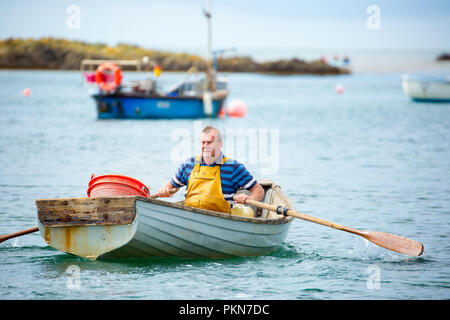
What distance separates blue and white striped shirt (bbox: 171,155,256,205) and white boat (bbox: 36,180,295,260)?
488 millimetres

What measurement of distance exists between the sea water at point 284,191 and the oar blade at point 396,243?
Answer: 8.2 inches

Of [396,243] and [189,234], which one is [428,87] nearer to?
[396,243]

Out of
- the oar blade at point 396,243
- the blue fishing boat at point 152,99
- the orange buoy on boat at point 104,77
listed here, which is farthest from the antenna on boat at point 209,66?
the oar blade at point 396,243

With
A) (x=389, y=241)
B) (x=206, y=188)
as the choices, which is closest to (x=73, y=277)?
(x=206, y=188)

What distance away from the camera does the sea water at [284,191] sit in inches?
348

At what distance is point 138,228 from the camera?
8680mm

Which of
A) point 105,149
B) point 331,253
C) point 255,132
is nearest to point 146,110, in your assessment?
point 255,132

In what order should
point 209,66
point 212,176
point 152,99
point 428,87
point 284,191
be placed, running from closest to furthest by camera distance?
point 212,176 → point 284,191 → point 152,99 → point 209,66 → point 428,87

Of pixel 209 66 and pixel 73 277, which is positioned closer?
pixel 73 277

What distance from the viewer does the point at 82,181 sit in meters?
17.6

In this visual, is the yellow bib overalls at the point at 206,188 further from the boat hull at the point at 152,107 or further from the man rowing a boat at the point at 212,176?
the boat hull at the point at 152,107

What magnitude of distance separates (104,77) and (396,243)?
22984mm

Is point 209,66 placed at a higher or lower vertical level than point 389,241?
higher

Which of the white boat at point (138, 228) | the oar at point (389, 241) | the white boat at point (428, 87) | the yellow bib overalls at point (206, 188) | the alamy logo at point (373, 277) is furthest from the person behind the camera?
the white boat at point (428, 87)
